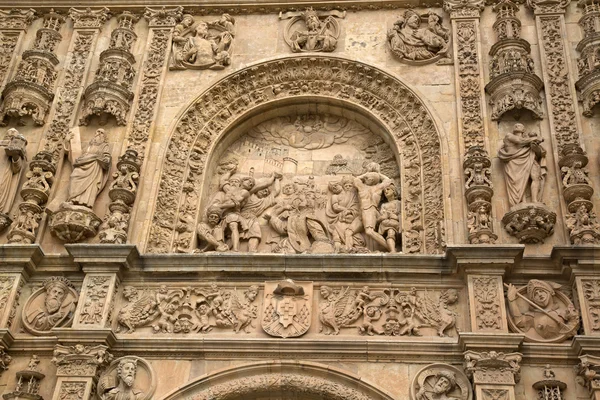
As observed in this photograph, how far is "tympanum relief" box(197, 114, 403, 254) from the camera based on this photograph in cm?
1134

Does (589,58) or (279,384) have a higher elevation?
(589,58)

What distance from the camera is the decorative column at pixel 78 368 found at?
30.9ft

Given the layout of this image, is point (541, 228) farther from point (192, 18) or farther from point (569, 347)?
point (192, 18)

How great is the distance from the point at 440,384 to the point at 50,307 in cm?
509

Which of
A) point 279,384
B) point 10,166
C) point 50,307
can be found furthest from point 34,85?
point 279,384

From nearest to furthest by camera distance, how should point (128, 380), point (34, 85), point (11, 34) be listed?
point (128, 380), point (34, 85), point (11, 34)

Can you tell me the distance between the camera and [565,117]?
1142cm

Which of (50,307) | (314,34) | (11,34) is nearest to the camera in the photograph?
(50,307)

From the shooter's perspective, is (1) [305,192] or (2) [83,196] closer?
(2) [83,196]

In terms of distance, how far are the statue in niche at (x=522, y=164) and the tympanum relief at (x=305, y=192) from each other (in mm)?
1655

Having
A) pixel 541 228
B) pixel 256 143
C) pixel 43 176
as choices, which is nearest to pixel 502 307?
pixel 541 228

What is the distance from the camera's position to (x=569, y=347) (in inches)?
368

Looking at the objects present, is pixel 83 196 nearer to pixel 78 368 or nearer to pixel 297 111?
pixel 78 368

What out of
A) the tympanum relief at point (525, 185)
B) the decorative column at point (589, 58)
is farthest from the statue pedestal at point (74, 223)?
the decorative column at point (589, 58)
